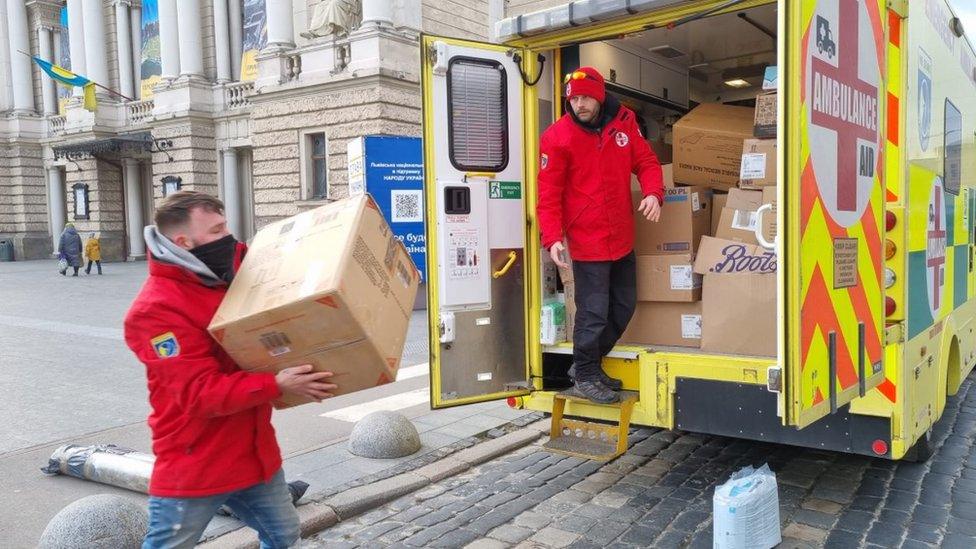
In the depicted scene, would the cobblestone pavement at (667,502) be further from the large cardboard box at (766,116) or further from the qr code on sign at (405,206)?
the qr code on sign at (405,206)

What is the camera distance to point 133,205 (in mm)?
30344

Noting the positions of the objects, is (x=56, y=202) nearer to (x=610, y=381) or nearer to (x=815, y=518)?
(x=610, y=381)

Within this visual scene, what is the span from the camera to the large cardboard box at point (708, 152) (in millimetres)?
5188

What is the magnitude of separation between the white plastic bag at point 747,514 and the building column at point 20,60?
3792cm

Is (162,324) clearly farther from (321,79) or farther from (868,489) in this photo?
(321,79)

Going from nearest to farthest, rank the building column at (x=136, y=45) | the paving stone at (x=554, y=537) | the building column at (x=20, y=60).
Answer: the paving stone at (x=554, y=537) → the building column at (x=136, y=45) → the building column at (x=20, y=60)

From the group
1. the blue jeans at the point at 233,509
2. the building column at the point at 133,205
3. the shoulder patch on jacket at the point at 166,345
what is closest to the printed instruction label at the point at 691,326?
the blue jeans at the point at 233,509

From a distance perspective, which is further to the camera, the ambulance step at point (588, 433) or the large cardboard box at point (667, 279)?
the large cardboard box at point (667, 279)

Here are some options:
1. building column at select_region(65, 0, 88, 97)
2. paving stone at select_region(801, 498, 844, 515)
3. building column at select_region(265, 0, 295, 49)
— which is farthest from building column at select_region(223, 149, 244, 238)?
paving stone at select_region(801, 498, 844, 515)

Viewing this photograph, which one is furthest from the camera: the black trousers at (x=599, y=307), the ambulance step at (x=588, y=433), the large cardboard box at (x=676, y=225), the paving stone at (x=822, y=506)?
the large cardboard box at (x=676, y=225)

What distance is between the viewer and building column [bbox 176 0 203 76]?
84.6 ft

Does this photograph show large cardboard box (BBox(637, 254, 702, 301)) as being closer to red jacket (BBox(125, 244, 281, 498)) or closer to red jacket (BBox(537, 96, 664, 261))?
red jacket (BBox(537, 96, 664, 261))

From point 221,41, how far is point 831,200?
26612 millimetres

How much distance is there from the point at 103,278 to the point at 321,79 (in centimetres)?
858
